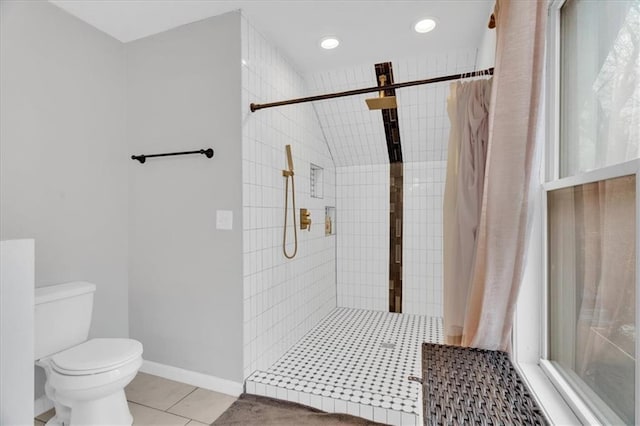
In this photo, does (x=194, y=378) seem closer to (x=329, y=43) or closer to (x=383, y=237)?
(x=383, y=237)

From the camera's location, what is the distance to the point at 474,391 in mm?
1104

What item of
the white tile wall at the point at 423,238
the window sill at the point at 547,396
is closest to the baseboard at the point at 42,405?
the window sill at the point at 547,396

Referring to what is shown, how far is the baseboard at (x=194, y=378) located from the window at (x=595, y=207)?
1772 millimetres

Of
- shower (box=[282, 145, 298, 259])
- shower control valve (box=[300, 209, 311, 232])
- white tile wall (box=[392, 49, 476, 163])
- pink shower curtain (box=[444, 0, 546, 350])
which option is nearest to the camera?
pink shower curtain (box=[444, 0, 546, 350])

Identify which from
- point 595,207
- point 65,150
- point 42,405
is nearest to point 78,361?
point 42,405

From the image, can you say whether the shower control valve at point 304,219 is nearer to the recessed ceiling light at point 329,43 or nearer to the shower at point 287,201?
the shower at point 287,201

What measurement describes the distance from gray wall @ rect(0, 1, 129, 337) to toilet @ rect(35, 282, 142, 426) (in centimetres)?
23

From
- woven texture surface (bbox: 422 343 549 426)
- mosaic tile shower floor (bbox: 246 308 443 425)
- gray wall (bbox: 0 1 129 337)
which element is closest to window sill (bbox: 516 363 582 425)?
woven texture surface (bbox: 422 343 549 426)

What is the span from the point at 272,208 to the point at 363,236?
69.1 inches

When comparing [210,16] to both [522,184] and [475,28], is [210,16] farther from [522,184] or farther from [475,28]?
[522,184]

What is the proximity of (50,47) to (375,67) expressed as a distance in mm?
2328

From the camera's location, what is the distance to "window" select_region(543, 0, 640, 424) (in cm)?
82

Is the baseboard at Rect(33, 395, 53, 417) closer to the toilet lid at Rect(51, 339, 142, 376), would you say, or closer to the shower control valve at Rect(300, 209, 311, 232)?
the toilet lid at Rect(51, 339, 142, 376)

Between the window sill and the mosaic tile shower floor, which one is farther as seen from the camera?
the mosaic tile shower floor
